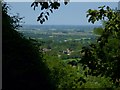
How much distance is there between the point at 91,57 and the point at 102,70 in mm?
1482

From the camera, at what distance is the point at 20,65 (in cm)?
650

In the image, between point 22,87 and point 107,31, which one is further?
point 22,87

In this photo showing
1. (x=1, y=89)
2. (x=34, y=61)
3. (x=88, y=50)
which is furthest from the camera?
(x=34, y=61)

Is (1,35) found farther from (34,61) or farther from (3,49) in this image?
(34,61)

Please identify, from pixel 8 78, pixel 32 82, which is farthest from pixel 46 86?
pixel 8 78

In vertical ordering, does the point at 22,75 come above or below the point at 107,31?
below

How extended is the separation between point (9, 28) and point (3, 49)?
0.70 metres

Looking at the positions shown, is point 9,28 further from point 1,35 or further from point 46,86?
point 46,86

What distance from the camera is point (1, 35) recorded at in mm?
6609

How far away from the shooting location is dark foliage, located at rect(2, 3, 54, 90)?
6441 mm

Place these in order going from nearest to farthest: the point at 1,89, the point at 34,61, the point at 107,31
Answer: the point at 107,31, the point at 1,89, the point at 34,61

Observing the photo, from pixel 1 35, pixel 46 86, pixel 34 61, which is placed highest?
pixel 1 35

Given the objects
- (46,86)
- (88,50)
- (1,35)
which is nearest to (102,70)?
(46,86)

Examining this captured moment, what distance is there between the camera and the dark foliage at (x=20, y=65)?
6441 mm
